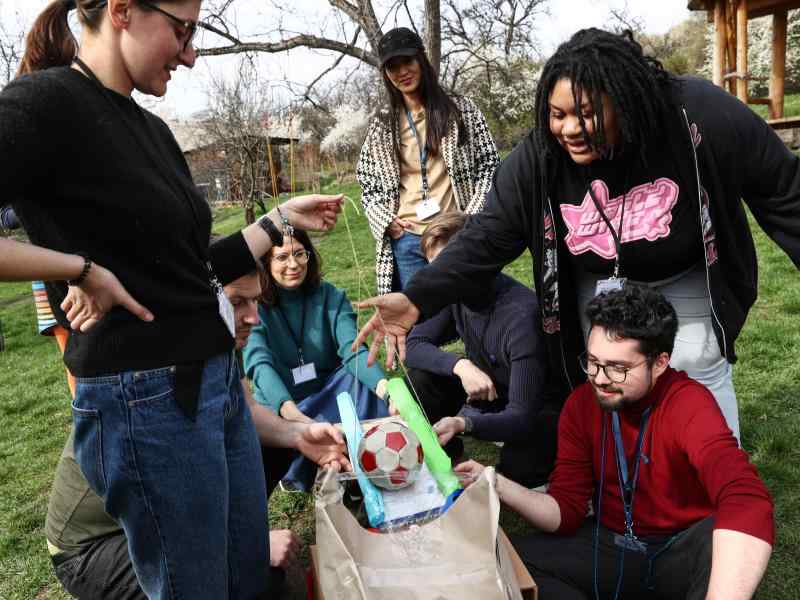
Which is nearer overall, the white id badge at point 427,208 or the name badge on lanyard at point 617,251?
the name badge on lanyard at point 617,251

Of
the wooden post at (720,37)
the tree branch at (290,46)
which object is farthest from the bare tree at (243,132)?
the wooden post at (720,37)

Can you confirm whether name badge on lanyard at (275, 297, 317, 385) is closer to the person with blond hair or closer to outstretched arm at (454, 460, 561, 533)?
the person with blond hair

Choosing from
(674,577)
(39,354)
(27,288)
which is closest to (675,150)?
(674,577)

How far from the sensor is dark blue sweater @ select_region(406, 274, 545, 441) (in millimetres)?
2699

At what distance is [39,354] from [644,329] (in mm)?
6983

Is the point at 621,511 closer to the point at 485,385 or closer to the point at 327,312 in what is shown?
the point at 485,385

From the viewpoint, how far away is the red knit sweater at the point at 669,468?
1623 mm

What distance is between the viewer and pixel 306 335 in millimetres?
3277

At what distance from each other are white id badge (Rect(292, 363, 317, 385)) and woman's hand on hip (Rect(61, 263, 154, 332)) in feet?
6.52

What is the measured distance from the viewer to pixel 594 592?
2014mm

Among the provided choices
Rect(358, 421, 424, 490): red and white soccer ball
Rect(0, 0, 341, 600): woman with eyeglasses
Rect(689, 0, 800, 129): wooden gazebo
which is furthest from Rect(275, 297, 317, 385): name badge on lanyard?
Rect(689, 0, 800, 129): wooden gazebo

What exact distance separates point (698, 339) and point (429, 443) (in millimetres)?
939

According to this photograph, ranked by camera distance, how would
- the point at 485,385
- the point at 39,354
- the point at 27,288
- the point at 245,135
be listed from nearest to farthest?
the point at 485,385
the point at 39,354
the point at 245,135
the point at 27,288

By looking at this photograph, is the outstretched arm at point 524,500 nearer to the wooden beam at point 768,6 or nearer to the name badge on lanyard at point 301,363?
the name badge on lanyard at point 301,363
